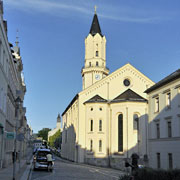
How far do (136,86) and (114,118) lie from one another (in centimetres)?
721

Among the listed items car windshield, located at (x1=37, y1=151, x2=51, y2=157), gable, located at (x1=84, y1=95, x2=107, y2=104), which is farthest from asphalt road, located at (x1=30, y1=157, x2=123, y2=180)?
gable, located at (x1=84, y1=95, x2=107, y2=104)

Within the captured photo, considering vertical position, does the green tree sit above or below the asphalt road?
above

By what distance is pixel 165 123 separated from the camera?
2928 centimetres

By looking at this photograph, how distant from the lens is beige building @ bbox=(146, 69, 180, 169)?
2697 centimetres

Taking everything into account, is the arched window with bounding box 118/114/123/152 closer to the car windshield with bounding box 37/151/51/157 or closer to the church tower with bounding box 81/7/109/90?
the church tower with bounding box 81/7/109/90

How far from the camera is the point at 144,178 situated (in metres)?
11.6

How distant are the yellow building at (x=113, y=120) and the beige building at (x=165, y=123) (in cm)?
915

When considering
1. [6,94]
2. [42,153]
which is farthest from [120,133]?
[6,94]

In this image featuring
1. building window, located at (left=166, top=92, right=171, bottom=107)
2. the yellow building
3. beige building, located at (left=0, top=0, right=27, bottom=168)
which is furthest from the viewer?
the yellow building

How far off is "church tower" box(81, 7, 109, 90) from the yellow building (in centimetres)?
883

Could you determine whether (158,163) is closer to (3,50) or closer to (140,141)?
(140,141)

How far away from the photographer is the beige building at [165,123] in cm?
2697

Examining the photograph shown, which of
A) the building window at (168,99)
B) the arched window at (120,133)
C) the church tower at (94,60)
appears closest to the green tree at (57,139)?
the church tower at (94,60)

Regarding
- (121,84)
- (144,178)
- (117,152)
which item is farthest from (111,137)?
(144,178)
